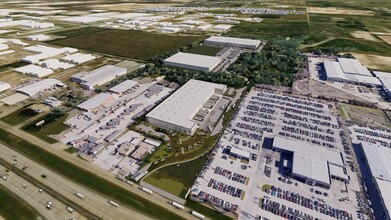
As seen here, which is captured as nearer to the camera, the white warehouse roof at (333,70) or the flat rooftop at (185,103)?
the flat rooftop at (185,103)

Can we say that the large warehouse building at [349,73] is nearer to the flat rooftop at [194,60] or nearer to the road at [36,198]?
the flat rooftop at [194,60]

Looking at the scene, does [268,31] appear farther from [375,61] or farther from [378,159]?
[378,159]

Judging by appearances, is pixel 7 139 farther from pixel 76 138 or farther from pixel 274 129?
pixel 274 129

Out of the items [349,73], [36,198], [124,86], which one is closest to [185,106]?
[124,86]

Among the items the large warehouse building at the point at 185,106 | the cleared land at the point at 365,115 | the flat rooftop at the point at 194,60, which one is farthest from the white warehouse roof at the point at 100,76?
the cleared land at the point at 365,115

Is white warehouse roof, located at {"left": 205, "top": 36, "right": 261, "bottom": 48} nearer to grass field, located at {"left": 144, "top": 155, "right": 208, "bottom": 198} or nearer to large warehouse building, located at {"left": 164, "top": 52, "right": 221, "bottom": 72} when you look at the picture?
large warehouse building, located at {"left": 164, "top": 52, "right": 221, "bottom": 72}

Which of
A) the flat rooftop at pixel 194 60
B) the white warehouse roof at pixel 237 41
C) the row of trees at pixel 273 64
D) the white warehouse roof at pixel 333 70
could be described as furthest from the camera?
the white warehouse roof at pixel 237 41

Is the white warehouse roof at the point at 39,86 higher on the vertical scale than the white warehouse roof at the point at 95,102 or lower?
higher
